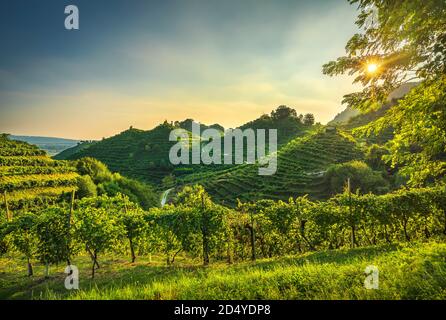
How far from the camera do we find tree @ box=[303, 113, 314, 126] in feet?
349

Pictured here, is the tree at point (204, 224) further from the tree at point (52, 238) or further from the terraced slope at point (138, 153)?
→ the terraced slope at point (138, 153)

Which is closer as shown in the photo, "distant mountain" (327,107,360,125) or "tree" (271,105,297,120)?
"distant mountain" (327,107,360,125)

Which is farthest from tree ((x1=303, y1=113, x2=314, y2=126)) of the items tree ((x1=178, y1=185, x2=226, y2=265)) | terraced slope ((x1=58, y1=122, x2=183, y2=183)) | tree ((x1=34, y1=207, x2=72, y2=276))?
tree ((x1=34, y1=207, x2=72, y2=276))

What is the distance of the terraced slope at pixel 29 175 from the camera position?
3328 cm

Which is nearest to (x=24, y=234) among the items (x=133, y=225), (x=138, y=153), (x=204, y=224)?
(x=133, y=225)

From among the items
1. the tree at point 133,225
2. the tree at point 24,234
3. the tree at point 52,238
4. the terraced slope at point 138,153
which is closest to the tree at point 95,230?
the tree at point 52,238

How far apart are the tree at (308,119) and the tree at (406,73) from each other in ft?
335

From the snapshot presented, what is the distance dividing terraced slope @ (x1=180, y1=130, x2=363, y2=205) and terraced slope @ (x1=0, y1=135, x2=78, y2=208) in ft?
79.9

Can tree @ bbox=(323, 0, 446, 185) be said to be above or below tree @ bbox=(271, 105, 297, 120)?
below

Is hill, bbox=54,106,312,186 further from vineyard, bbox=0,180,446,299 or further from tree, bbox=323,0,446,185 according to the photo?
tree, bbox=323,0,446,185

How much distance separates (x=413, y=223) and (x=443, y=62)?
10322 mm

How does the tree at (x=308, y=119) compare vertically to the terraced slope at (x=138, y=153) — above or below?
above

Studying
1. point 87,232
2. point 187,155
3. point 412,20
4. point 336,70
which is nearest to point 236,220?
point 87,232

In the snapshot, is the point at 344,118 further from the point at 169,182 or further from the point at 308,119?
the point at 169,182
